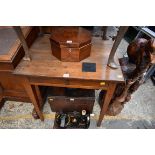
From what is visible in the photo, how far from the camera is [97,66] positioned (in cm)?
111

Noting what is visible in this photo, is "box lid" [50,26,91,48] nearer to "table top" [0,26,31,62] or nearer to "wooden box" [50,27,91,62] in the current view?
"wooden box" [50,27,91,62]

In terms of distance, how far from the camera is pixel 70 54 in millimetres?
1093

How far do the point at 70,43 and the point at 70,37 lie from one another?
0.06 meters

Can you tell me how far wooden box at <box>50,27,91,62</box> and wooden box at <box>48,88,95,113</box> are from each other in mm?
410

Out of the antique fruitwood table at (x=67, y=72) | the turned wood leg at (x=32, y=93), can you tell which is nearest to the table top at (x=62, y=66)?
the antique fruitwood table at (x=67, y=72)

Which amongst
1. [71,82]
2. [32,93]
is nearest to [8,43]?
[32,93]

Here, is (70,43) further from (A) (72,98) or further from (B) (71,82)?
(A) (72,98)

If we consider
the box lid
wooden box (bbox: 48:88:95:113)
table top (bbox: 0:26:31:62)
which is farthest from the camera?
wooden box (bbox: 48:88:95:113)

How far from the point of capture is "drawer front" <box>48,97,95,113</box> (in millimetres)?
1444

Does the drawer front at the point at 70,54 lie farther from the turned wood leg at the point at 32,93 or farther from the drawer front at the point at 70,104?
the drawer front at the point at 70,104

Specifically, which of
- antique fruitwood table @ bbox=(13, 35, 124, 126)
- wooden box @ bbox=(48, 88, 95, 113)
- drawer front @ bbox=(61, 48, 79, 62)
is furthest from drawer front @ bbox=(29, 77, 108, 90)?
wooden box @ bbox=(48, 88, 95, 113)

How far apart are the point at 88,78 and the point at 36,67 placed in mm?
367

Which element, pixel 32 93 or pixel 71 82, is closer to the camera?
pixel 71 82

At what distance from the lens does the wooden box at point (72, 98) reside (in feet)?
4.68
